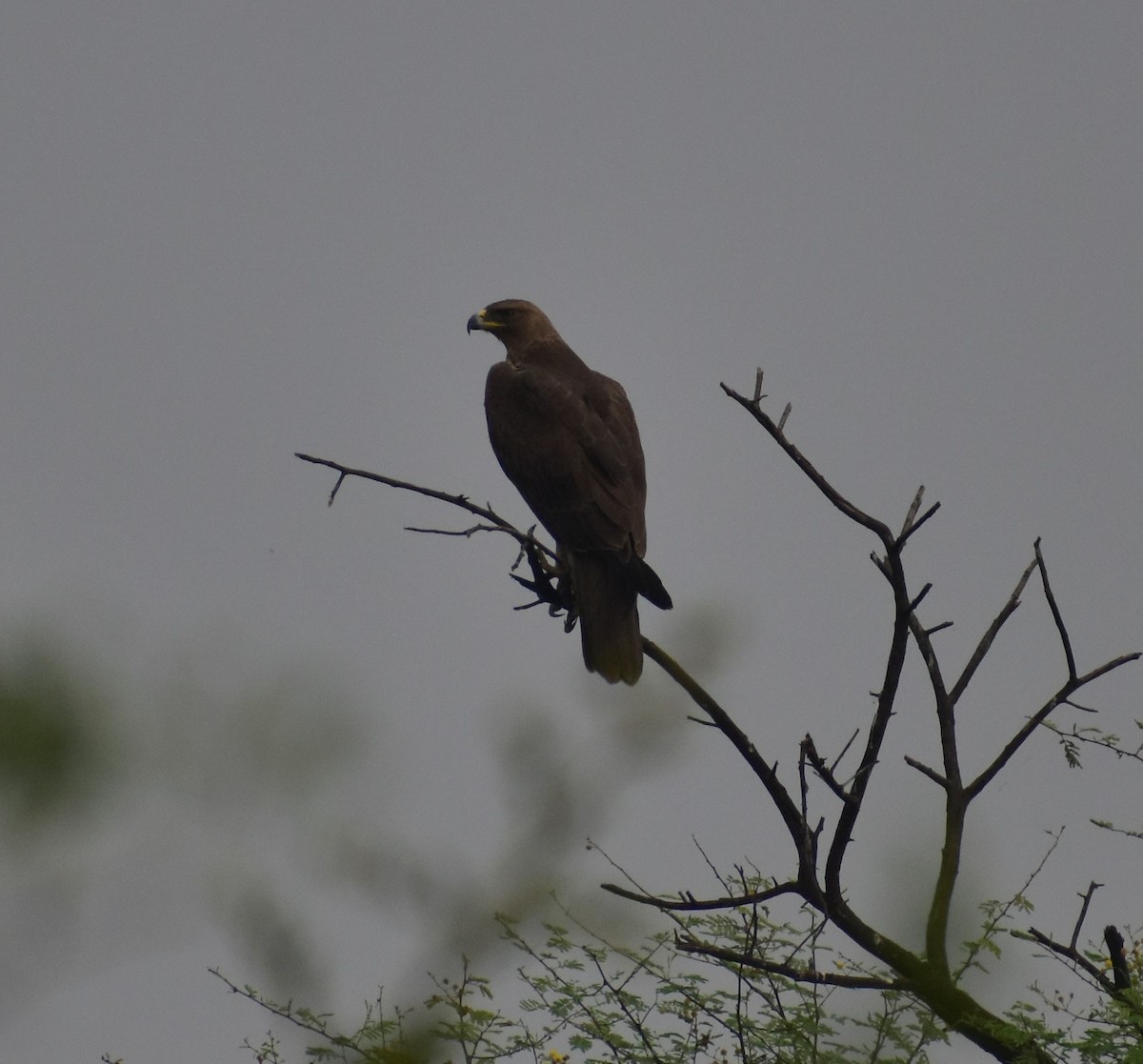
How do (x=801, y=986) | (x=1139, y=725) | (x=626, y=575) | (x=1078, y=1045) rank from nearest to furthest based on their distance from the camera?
(x=1078, y=1045) → (x=1139, y=725) → (x=801, y=986) → (x=626, y=575)

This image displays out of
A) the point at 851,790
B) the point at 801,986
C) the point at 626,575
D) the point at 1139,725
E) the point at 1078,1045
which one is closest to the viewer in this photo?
the point at 851,790

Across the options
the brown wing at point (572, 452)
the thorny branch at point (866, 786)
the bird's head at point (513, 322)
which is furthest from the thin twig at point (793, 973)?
the bird's head at point (513, 322)

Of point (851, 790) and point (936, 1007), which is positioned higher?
point (851, 790)

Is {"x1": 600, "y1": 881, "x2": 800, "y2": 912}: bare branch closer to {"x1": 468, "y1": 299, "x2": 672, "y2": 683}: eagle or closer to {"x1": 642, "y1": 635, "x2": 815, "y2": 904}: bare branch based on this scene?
{"x1": 642, "y1": 635, "x2": 815, "y2": 904}: bare branch

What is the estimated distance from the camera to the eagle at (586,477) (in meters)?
5.43

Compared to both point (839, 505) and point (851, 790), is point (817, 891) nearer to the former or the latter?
point (851, 790)

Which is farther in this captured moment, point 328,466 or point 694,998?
point 694,998

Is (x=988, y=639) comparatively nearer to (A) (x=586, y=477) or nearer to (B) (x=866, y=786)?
(B) (x=866, y=786)

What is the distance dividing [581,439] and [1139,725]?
268 cm

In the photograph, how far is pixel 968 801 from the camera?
403cm

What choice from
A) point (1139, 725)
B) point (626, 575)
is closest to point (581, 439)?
point (626, 575)

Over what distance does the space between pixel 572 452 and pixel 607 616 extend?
0.97m

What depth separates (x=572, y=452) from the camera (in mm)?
6148

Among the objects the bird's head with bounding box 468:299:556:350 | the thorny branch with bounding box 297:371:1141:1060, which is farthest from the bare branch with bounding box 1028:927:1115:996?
the bird's head with bounding box 468:299:556:350
